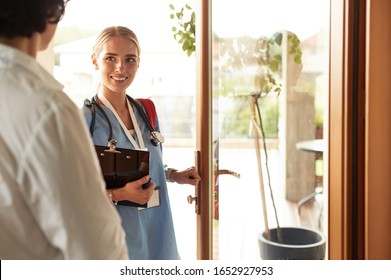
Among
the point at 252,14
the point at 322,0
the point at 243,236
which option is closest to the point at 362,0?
the point at 322,0

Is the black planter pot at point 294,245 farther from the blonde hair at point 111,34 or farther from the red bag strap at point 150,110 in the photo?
the blonde hair at point 111,34

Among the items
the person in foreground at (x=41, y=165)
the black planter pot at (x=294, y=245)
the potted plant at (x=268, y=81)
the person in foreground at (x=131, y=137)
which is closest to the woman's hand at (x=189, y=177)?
the person in foreground at (x=131, y=137)

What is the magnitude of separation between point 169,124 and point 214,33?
490 cm

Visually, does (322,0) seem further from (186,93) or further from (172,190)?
(186,93)

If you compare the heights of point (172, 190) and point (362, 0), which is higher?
point (362, 0)

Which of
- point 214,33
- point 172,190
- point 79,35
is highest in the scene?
point 79,35

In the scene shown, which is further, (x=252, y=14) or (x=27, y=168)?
(x=252, y=14)

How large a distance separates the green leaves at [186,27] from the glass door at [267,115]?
0.14 metres

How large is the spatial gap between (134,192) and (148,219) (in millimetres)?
189

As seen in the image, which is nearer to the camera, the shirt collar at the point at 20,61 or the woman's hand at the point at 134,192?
the shirt collar at the point at 20,61

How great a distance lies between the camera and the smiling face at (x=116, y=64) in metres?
1.29

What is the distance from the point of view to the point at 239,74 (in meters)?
1.46

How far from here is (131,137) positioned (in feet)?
4.14

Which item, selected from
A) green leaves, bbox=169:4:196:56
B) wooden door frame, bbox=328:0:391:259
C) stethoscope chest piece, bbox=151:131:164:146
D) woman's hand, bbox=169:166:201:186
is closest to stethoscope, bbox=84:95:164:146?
stethoscope chest piece, bbox=151:131:164:146
